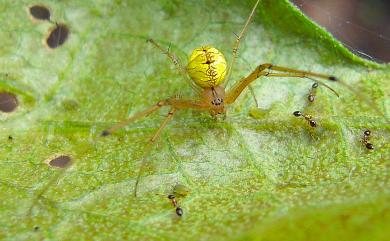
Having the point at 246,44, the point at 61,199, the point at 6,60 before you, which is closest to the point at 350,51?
the point at 246,44

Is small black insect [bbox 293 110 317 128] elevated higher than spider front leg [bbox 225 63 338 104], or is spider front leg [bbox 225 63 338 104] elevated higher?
spider front leg [bbox 225 63 338 104]

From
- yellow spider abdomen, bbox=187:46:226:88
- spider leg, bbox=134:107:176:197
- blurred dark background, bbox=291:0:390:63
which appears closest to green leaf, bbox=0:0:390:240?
spider leg, bbox=134:107:176:197

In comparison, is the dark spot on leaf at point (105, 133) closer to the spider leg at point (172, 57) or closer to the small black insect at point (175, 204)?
the small black insect at point (175, 204)

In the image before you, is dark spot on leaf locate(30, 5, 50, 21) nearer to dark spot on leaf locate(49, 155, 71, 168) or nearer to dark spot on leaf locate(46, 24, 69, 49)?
dark spot on leaf locate(46, 24, 69, 49)

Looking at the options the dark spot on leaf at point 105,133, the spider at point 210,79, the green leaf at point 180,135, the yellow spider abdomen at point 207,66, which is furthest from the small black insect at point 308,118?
the dark spot on leaf at point 105,133

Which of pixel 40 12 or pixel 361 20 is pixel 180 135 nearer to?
pixel 40 12

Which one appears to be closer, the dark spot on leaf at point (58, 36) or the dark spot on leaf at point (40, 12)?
the dark spot on leaf at point (58, 36)
